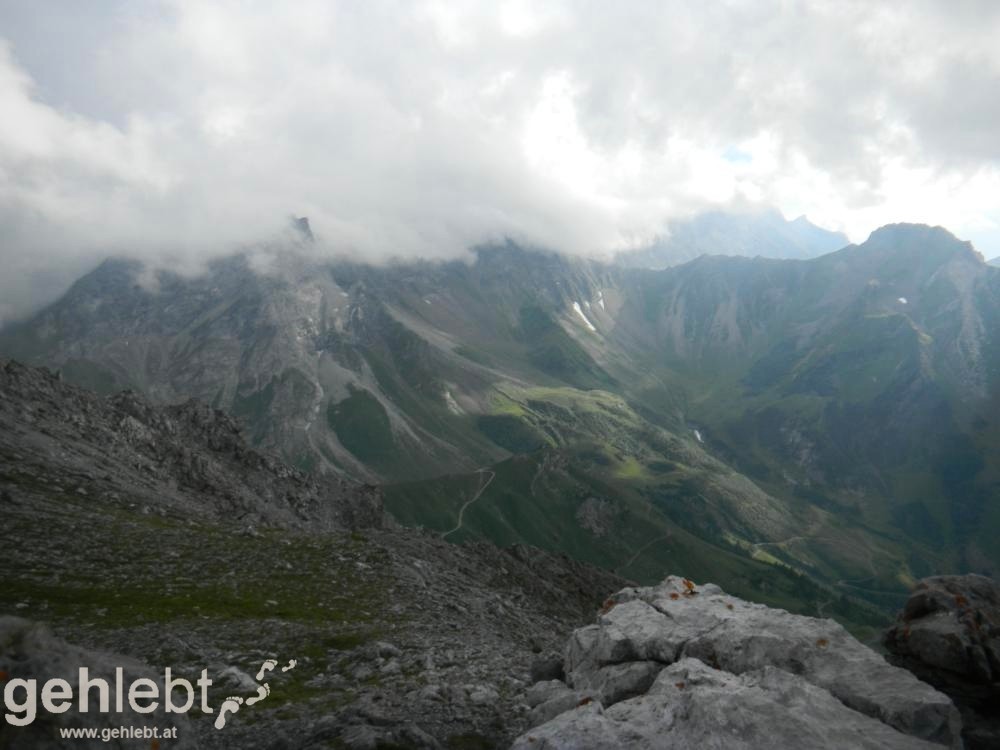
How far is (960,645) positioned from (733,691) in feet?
26.9

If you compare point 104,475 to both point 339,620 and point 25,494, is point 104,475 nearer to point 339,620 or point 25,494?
point 25,494

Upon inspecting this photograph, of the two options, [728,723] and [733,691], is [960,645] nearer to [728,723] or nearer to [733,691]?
[733,691]

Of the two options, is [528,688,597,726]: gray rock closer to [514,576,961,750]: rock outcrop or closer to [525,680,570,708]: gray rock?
[514,576,961,750]: rock outcrop

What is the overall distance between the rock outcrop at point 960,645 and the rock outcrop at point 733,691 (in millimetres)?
2123

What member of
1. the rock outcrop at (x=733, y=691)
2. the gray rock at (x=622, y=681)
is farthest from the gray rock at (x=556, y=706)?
the gray rock at (x=622, y=681)

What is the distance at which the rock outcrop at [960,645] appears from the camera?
18.1m

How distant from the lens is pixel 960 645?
1884 centimetres

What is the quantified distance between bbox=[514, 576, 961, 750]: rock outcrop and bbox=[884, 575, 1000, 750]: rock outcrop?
2.12 meters

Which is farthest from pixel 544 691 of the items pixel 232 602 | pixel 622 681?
pixel 232 602

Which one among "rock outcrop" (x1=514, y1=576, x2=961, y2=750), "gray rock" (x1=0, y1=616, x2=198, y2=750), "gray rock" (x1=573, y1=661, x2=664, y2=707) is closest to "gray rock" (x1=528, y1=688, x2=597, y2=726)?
"rock outcrop" (x1=514, y1=576, x2=961, y2=750)

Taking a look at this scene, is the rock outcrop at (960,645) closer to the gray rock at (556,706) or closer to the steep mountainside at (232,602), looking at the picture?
→ the gray rock at (556,706)

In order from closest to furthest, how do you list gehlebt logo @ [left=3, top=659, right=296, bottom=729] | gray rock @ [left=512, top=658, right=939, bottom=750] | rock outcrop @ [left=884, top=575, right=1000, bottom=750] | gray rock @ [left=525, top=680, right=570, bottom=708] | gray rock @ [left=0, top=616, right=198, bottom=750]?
gray rock @ [left=0, top=616, right=198, bottom=750] → gehlebt logo @ [left=3, top=659, right=296, bottom=729] → gray rock @ [left=512, top=658, right=939, bottom=750] → rock outcrop @ [left=884, top=575, right=1000, bottom=750] → gray rock @ [left=525, top=680, right=570, bottom=708]

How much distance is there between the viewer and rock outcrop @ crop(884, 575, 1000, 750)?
59.3 feet

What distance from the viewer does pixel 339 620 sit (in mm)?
34156
